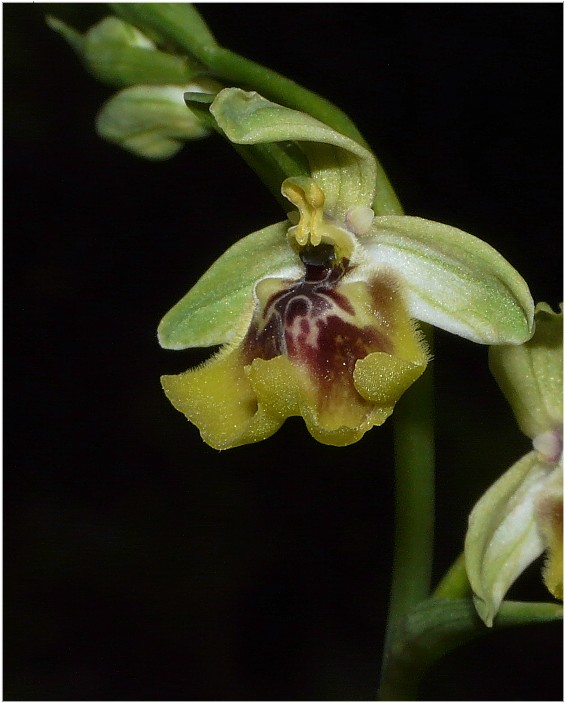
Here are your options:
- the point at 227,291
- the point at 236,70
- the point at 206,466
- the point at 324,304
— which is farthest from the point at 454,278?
the point at 206,466

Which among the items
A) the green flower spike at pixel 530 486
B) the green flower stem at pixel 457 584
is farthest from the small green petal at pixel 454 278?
the green flower stem at pixel 457 584

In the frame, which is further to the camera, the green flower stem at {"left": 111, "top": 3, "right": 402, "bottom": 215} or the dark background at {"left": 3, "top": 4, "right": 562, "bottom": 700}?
the dark background at {"left": 3, "top": 4, "right": 562, "bottom": 700}

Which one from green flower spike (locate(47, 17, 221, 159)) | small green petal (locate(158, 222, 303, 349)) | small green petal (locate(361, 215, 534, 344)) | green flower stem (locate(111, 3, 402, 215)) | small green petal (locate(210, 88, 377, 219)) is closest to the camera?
small green petal (locate(210, 88, 377, 219))

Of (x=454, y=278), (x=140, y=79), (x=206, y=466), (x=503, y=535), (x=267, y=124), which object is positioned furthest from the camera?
(x=206, y=466)

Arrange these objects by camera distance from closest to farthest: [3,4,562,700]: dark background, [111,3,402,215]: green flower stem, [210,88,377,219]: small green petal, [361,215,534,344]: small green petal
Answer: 1. [210,88,377,219]: small green petal
2. [361,215,534,344]: small green petal
3. [111,3,402,215]: green flower stem
4. [3,4,562,700]: dark background

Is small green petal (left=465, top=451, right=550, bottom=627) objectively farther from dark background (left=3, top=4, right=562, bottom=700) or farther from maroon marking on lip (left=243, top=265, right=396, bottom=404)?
dark background (left=3, top=4, right=562, bottom=700)

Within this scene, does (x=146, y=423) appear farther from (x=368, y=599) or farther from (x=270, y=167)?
(x=270, y=167)

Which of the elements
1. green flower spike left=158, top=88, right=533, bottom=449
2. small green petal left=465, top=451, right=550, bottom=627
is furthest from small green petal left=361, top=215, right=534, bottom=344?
small green petal left=465, top=451, right=550, bottom=627

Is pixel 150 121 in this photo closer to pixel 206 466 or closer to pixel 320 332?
pixel 320 332
